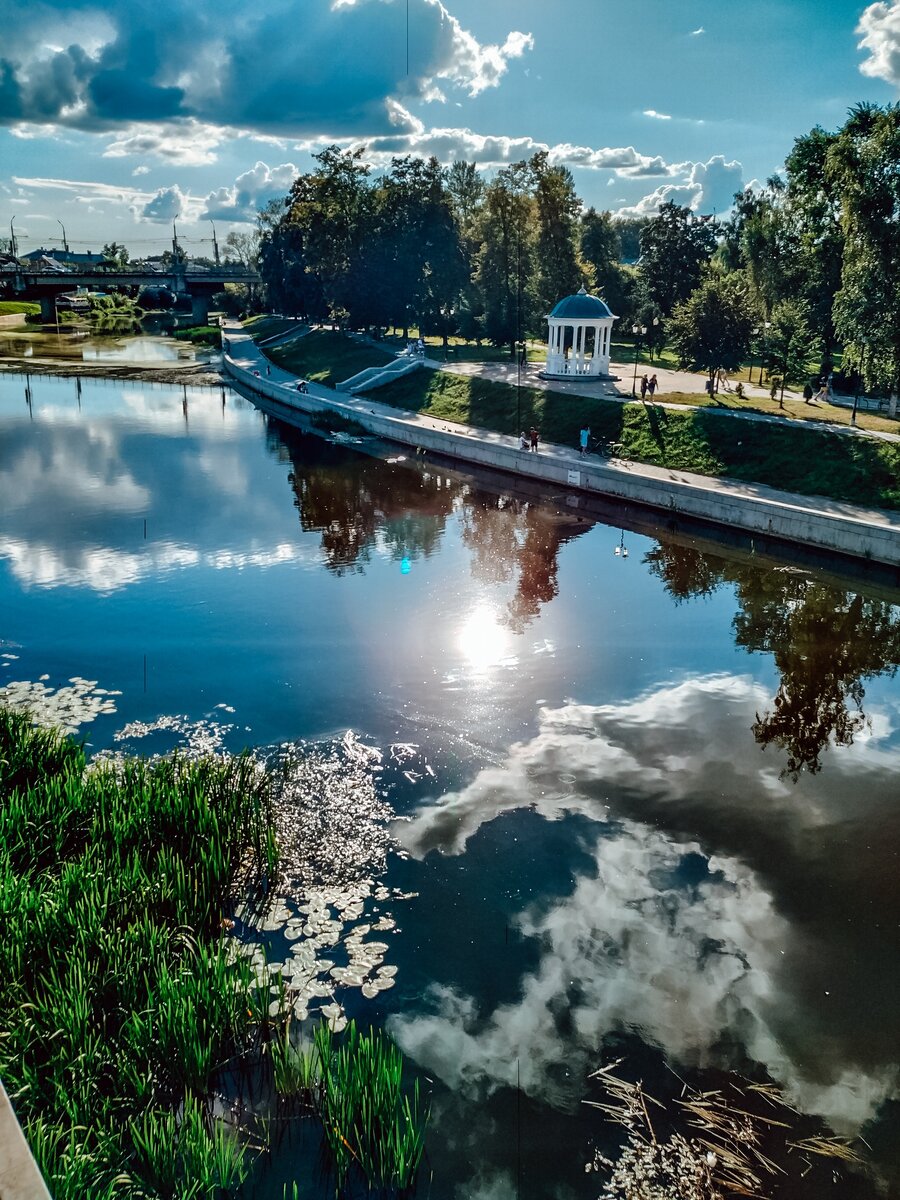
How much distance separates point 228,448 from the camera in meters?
44.0

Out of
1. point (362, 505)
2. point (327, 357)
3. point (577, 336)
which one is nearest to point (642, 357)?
point (577, 336)

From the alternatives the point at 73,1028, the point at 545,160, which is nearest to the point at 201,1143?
the point at 73,1028

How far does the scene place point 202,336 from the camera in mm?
103125

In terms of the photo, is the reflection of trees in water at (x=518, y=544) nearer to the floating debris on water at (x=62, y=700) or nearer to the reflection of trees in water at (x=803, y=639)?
the reflection of trees in water at (x=803, y=639)

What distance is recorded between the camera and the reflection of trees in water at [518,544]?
78.5 ft

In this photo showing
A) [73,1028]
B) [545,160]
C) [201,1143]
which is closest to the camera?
[201,1143]

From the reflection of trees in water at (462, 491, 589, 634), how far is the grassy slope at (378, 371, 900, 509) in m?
6.90

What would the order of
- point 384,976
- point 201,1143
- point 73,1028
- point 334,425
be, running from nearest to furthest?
point 201,1143 < point 73,1028 < point 384,976 < point 334,425

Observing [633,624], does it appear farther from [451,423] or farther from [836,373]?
[836,373]

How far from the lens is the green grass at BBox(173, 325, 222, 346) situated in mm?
101125

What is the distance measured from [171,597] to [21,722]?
967 cm

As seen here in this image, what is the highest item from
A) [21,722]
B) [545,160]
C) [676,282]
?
[545,160]

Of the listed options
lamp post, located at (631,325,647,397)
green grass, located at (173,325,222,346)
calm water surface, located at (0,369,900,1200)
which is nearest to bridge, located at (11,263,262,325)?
green grass, located at (173,325,222,346)

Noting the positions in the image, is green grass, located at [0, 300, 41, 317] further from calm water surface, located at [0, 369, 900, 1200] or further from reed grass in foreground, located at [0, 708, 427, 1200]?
reed grass in foreground, located at [0, 708, 427, 1200]
